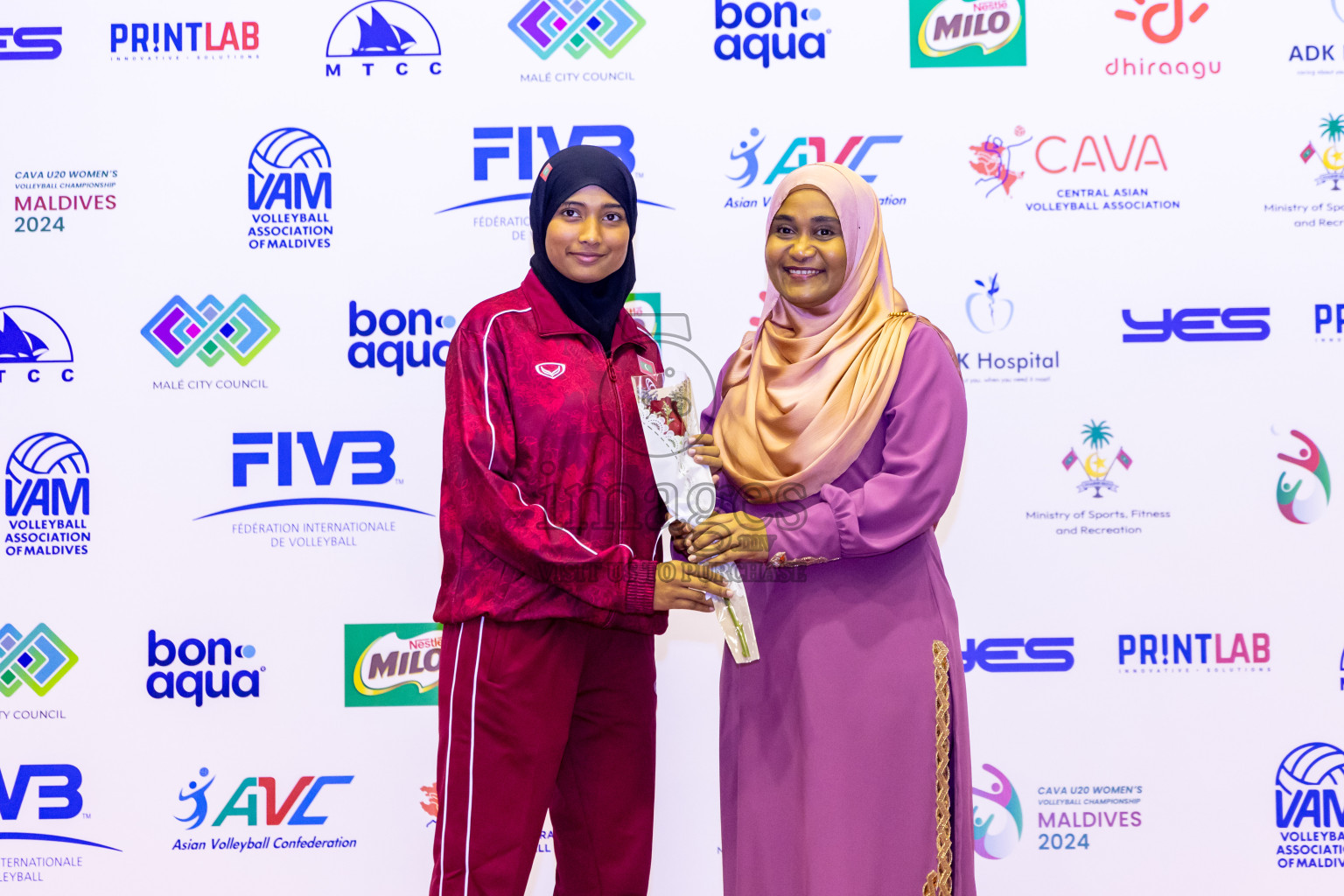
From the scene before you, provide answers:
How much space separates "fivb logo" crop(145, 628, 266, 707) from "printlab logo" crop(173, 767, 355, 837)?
0.83ft

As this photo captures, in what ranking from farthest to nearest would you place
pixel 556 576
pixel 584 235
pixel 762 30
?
pixel 762 30, pixel 584 235, pixel 556 576

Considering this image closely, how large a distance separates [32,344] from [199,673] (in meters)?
1.15

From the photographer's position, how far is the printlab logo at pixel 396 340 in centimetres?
328

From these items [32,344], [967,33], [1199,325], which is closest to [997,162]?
[967,33]

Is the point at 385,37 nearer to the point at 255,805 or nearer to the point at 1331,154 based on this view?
the point at 255,805

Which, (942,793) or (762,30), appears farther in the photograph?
(762,30)

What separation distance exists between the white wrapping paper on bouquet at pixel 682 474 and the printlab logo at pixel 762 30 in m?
1.52

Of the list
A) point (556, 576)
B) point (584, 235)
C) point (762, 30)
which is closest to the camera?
point (556, 576)

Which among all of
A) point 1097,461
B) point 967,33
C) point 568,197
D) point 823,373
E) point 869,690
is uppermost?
point 967,33

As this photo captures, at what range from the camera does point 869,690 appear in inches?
84.7

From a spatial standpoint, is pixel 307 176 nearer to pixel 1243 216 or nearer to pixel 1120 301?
pixel 1120 301

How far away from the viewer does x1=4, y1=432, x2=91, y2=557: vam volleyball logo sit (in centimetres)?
327

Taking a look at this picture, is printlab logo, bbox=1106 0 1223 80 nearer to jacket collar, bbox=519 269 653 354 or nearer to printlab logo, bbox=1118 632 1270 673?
printlab logo, bbox=1118 632 1270 673

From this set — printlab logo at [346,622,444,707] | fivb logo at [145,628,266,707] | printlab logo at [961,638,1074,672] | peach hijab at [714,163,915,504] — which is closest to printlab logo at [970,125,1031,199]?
peach hijab at [714,163,915,504]
